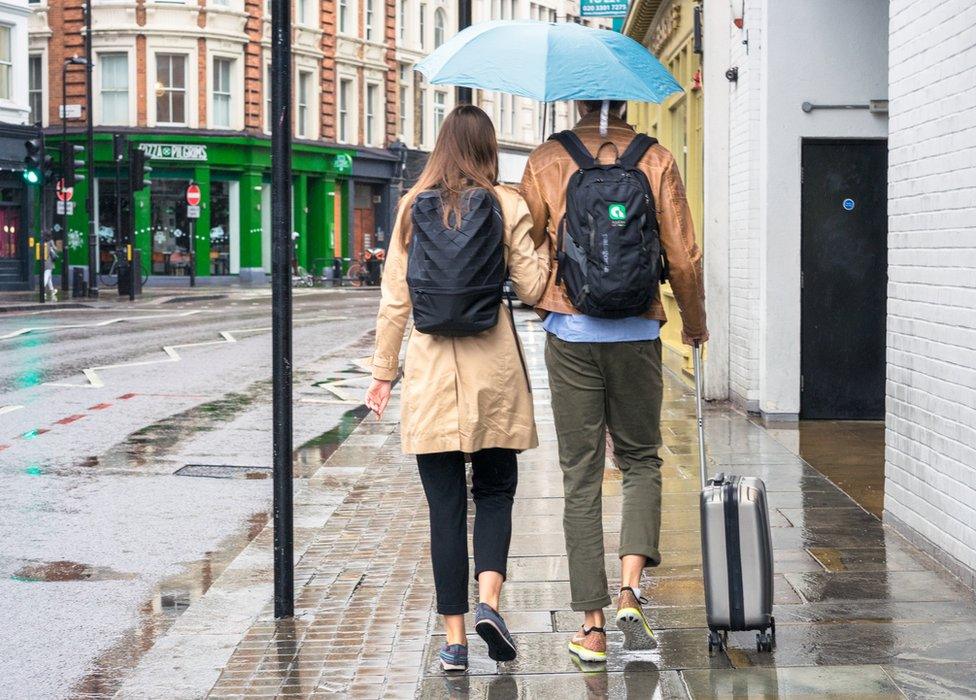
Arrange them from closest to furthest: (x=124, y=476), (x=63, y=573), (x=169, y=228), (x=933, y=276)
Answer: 1. (x=933, y=276)
2. (x=63, y=573)
3. (x=124, y=476)
4. (x=169, y=228)

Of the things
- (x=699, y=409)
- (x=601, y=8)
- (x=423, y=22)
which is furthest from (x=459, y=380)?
(x=423, y=22)

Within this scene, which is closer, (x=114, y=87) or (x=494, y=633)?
(x=494, y=633)

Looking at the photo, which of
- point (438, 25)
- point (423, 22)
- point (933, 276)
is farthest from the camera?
point (438, 25)

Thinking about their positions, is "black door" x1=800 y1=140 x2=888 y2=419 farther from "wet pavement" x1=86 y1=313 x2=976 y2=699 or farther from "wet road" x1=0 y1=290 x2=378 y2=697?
"wet road" x1=0 y1=290 x2=378 y2=697

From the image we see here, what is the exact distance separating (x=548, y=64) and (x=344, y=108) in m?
48.0

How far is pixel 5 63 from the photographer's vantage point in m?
40.5

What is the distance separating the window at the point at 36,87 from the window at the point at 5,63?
6.49 m

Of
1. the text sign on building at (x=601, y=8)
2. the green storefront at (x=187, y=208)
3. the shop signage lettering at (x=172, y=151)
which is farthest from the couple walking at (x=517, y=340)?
the shop signage lettering at (x=172, y=151)

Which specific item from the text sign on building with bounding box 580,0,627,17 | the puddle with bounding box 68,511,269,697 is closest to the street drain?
the puddle with bounding box 68,511,269,697

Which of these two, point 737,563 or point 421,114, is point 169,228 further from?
point 737,563

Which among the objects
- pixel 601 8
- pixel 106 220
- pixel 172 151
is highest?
pixel 601 8

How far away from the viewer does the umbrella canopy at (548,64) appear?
525 centimetres

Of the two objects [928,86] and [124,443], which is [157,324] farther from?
[928,86]

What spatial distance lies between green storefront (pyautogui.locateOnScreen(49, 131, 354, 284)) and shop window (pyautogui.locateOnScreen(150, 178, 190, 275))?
3 centimetres
